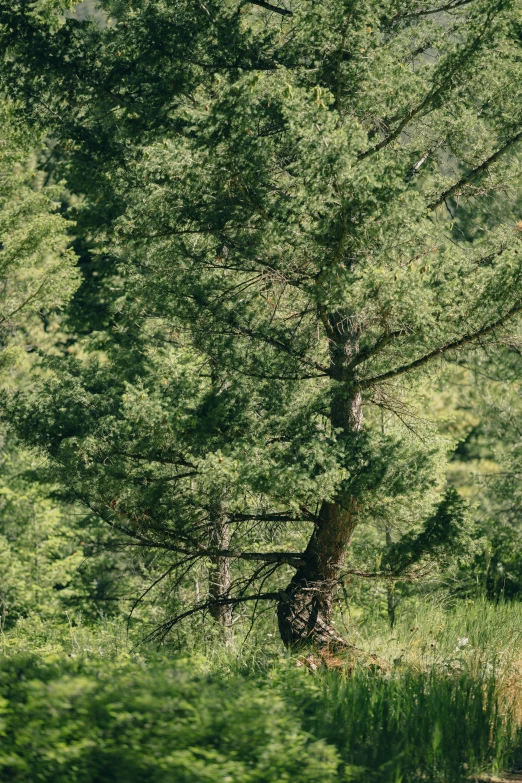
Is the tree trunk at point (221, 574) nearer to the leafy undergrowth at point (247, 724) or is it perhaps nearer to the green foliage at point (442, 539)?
the green foliage at point (442, 539)

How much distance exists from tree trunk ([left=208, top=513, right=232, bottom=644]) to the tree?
5.4 inches

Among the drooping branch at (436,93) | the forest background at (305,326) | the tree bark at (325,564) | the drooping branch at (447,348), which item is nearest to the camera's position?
the forest background at (305,326)

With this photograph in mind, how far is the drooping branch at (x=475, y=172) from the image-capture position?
830 centimetres

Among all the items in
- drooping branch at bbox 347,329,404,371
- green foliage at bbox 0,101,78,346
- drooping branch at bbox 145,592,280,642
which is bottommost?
drooping branch at bbox 145,592,280,642

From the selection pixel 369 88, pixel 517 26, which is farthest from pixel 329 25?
pixel 517 26

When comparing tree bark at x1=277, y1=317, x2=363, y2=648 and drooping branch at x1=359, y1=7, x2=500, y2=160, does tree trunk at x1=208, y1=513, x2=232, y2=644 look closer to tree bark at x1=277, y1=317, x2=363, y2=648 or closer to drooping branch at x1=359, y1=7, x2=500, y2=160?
tree bark at x1=277, y1=317, x2=363, y2=648

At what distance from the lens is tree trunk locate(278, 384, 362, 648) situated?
8.44 metres

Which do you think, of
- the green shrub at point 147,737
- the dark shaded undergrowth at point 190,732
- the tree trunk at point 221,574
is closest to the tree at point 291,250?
the tree trunk at point 221,574

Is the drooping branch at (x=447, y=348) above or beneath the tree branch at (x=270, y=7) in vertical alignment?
beneath

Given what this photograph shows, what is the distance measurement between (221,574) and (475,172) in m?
5.56

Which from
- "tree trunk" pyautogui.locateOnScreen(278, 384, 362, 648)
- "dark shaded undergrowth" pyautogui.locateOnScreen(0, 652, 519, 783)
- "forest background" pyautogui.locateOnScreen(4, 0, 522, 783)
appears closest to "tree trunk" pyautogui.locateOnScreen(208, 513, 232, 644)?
"forest background" pyautogui.locateOnScreen(4, 0, 522, 783)

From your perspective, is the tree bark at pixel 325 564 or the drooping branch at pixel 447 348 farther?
the tree bark at pixel 325 564

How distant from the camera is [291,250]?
7637 mm

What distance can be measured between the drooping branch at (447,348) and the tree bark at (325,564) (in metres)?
0.26
